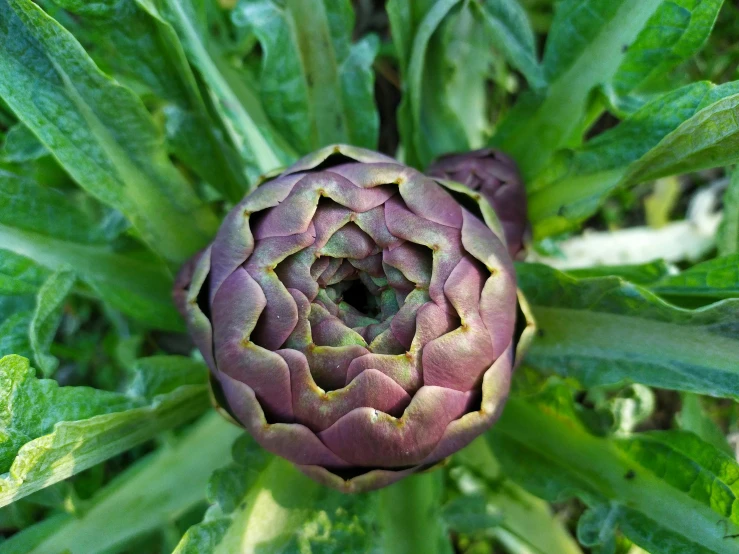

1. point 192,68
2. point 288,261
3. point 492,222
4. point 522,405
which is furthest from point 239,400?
point 192,68

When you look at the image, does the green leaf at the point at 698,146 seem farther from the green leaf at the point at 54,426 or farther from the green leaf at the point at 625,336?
the green leaf at the point at 54,426

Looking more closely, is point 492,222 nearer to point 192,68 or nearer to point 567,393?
point 567,393

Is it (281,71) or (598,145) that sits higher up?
(281,71)

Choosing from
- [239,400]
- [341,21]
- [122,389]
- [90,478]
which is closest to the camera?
[239,400]

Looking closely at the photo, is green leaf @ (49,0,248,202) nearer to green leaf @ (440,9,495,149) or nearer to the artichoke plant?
the artichoke plant

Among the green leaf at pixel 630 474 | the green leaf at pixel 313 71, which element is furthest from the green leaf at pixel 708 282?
the green leaf at pixel 313 71

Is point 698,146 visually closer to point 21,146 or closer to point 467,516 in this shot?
point 467,516
